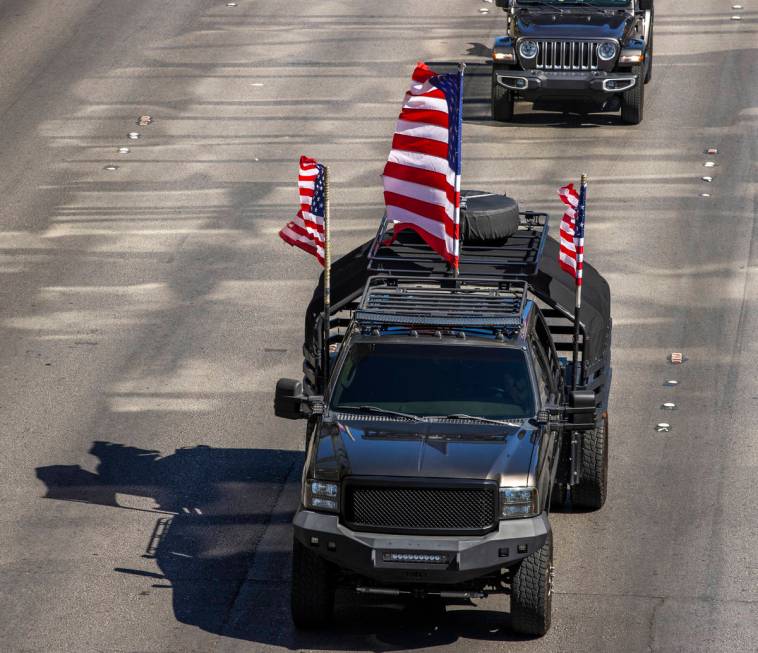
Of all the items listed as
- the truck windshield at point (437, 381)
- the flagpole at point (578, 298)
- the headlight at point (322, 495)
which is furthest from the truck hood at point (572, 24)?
the headlight at point (322, 495)

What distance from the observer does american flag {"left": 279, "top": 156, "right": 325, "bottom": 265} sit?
15305mm

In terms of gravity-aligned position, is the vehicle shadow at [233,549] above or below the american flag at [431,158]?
below

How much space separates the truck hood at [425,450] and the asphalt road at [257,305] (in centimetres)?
135

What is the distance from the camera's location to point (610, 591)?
512 inches

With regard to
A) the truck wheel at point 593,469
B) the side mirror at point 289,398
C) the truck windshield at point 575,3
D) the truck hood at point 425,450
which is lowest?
the truck wheel at point 593,469

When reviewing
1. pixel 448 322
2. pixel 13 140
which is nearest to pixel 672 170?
pixel 13 140

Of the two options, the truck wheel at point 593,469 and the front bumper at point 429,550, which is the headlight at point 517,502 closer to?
the front bumper at point 429,550

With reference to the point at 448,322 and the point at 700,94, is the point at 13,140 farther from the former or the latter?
the point at 448,322

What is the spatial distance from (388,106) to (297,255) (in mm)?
6975

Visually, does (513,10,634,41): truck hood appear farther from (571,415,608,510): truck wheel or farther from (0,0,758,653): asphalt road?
(571,415,608,510): truck wheel

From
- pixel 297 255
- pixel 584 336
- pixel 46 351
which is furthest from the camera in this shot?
pixel 297 255

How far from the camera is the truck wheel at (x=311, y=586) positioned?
11961 mm

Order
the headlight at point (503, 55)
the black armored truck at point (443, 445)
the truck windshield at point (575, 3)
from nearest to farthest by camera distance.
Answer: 1. the black armored truck at point (443, 445)
2. the headlight at point (503, 55)
3. the truck windshield at point (575, 3)

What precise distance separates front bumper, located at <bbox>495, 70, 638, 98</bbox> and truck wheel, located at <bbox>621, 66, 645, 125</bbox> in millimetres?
158
